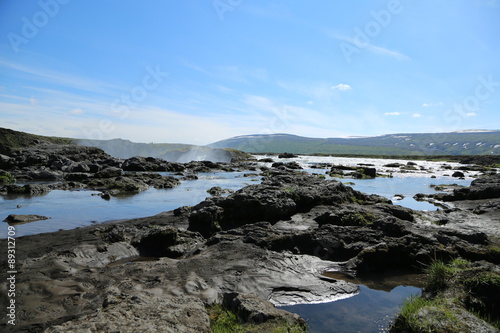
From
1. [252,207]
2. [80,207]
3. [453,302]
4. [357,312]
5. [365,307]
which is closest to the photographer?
[453,302]

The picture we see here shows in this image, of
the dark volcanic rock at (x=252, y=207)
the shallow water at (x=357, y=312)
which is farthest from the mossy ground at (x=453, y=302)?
the dark volcanic rock at (x=252, y=207)

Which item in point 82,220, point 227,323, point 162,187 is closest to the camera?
point 227,323

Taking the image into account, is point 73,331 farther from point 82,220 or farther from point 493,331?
point 82,220

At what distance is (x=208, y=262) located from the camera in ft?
32.1

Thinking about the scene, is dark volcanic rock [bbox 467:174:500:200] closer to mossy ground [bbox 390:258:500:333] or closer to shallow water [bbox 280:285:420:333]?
mossy ground [bbox 390:258:500:333]

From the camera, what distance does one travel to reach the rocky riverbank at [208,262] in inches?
231

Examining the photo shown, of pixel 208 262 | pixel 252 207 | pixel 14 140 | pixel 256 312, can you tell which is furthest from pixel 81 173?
pixel 14 140

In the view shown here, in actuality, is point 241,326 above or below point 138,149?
below

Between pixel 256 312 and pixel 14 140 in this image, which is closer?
pixel 256 312

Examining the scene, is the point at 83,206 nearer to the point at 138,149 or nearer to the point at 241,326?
the point at 241,326

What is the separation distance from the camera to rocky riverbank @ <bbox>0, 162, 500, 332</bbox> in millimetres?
5859

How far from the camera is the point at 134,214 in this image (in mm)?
18781

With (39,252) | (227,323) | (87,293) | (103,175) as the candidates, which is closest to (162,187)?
(103,175)

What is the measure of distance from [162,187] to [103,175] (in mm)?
10499
